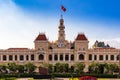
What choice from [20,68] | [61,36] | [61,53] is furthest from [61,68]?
[61,36]

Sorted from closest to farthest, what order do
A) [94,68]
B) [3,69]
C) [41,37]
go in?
[3,69], [94,68], [41,37]

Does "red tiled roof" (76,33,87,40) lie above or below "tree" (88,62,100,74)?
above

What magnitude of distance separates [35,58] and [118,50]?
78.9 ft

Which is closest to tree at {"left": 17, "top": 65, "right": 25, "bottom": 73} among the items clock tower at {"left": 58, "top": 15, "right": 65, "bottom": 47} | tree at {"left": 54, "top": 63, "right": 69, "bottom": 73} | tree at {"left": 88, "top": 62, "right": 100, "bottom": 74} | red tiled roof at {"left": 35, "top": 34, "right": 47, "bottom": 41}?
tree at {"left": 54, "top": 63, "right": 69, "bottom": 73}

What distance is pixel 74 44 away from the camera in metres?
86.4

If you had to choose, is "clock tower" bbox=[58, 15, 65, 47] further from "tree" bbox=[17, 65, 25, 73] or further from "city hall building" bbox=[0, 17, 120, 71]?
"tree" bbox=[17, 65, 25, 73]

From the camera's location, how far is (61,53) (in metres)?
85.4

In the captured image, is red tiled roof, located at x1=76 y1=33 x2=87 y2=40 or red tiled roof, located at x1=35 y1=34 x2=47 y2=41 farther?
red tiled roof, located at x1=35 y1=34 x2=47 y2=41

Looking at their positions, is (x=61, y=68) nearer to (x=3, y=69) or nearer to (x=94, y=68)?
(x=94, y=68)

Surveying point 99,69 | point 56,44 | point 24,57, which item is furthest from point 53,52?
point 99,69

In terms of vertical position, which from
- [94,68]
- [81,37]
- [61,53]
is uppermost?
[81,37]

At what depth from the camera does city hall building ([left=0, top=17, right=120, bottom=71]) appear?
279ft

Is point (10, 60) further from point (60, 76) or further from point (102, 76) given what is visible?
point (102, 76)

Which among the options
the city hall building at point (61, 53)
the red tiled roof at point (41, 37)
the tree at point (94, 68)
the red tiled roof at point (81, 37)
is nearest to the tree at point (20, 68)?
the city hall building at point (61, 53)
